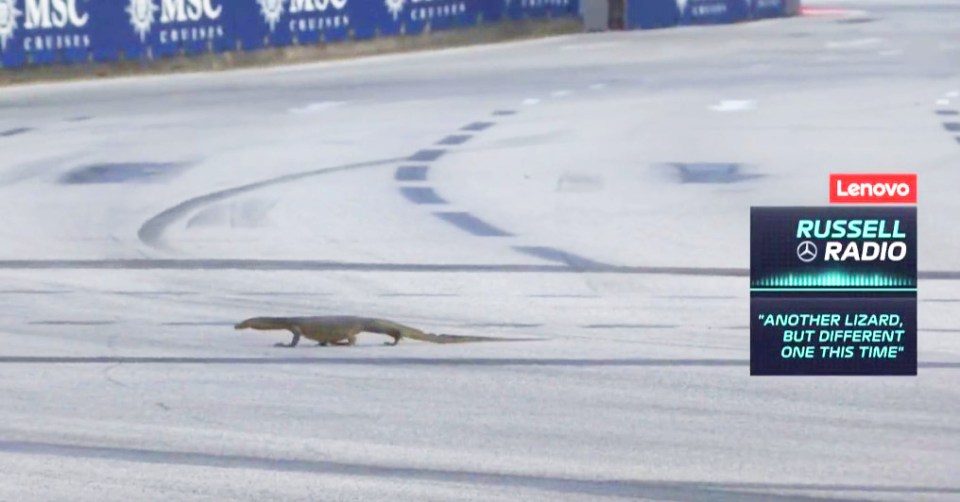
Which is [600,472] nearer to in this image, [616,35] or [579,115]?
[579,115]

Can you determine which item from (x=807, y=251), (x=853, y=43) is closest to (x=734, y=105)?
(x=853, y=43)

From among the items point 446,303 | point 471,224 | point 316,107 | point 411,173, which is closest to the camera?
point 446,303

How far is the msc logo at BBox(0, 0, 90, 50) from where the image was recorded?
32.8m

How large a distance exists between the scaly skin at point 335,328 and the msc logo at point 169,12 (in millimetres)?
24742

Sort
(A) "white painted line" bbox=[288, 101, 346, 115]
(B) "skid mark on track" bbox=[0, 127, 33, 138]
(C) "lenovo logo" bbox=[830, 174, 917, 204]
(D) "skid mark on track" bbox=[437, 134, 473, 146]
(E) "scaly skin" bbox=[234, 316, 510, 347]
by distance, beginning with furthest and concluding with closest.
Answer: (A) "white painted line" bbox=[288, 101, 346, 115] → (B) "skid mark on track" bbox=[0, 127, 33, 138] → (D) "skid mark on track" bbox=[437, 134, 473, 146] → (C) "lenovo logo" bbox=[830, 174, 917, 204] → (E) "scaly skin" bbox=[234, 316, 510, 347]

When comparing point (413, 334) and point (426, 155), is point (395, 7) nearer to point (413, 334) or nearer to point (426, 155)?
point (426, 155)

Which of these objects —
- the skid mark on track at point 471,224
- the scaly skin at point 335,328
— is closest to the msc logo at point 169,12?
the skid mark on track at point 471,224

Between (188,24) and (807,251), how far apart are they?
29.3 m
